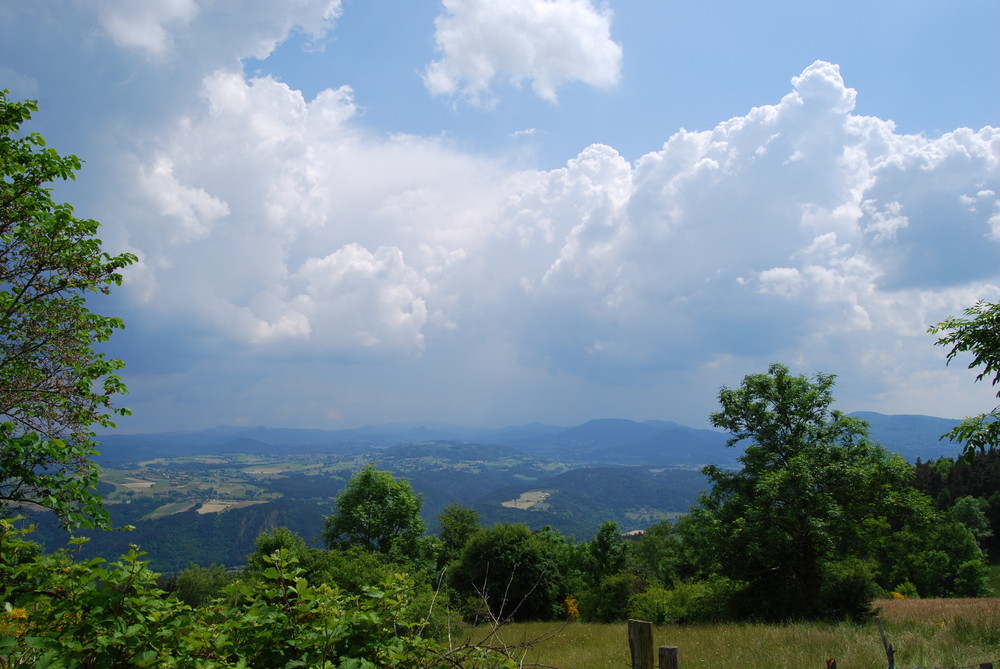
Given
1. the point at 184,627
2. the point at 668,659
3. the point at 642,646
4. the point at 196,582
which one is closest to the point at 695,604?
the point at 642,646

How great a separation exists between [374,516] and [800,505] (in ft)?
106

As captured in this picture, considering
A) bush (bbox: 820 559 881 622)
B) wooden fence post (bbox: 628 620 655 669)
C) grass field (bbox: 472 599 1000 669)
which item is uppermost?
wooden fence post (bbox: 628 620 655 669)

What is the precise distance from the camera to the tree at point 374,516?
40844 mm

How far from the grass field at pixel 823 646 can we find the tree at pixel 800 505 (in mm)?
2540

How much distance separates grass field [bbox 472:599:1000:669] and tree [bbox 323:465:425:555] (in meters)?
25.9

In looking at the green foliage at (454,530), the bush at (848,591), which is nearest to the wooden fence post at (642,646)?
the bush at (848,591)

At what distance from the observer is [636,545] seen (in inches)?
2165

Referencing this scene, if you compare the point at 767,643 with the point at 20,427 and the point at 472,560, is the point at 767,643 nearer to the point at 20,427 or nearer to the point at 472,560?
the point at 20,427

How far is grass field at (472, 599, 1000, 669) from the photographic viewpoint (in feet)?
34.6

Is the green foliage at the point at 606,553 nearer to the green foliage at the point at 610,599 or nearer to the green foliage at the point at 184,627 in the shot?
the green foliage at the point at 610,599

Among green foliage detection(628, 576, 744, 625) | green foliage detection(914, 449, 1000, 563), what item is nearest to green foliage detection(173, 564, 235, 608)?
green foliage detection(628, 576, 744, 625)

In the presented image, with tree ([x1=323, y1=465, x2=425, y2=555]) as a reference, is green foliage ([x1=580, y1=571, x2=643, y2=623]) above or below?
below

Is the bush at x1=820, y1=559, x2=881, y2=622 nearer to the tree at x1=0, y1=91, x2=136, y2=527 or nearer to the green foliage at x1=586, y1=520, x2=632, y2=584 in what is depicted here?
the tree at x1=0, y1=91, x2=136, y2=527

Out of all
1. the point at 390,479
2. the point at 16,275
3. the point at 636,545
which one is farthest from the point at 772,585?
the point at 636,545
